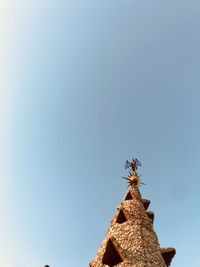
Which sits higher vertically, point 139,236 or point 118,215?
point 118,215

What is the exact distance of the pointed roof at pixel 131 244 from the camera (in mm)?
11273

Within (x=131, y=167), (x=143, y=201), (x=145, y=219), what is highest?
(x=131, y=167)

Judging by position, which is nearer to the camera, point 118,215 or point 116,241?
point 116,241

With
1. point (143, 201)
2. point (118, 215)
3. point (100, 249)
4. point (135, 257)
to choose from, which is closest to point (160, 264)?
point (135, 257)

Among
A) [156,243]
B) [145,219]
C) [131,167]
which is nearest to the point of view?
[156,243]

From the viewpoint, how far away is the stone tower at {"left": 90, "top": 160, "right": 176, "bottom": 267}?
1128cm

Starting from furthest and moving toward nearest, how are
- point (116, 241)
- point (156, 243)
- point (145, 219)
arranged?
point (145, 219), point (156, 243), point (116, 241)

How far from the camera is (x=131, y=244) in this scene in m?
12.0

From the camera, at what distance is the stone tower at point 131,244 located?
1128 centimetres

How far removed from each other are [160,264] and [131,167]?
942 centimetres

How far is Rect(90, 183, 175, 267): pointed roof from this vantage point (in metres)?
11.3

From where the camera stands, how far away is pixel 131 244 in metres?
12.0

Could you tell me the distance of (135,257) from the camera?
442 inches

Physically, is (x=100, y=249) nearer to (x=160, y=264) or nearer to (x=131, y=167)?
(x=160, y=264)
